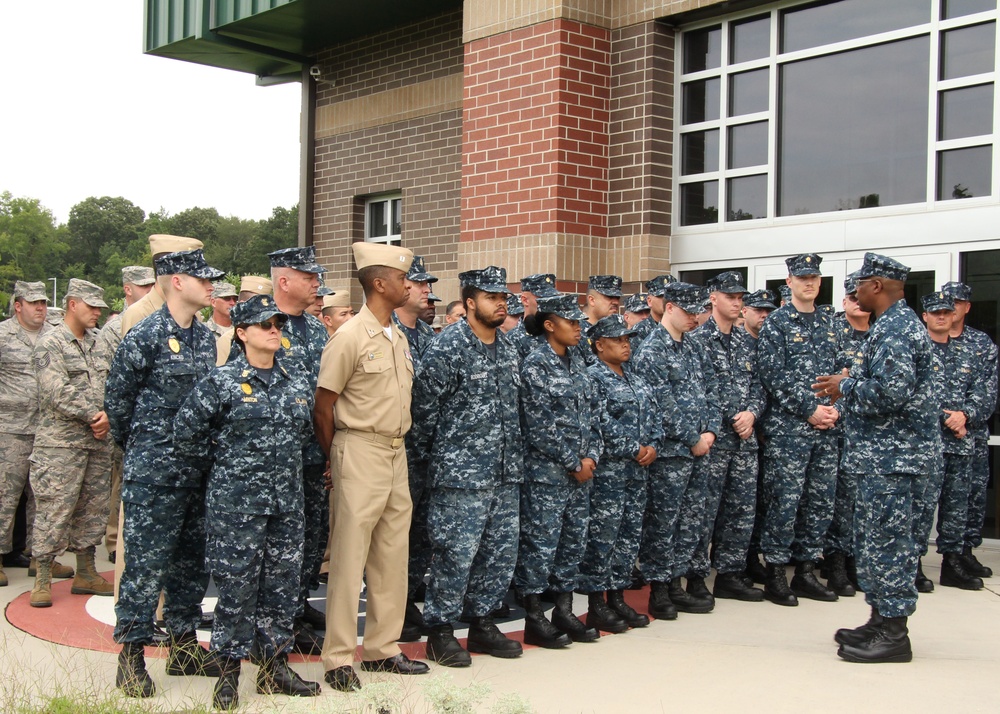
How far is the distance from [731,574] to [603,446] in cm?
170

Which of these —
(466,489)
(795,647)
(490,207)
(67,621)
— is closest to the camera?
(466,489)

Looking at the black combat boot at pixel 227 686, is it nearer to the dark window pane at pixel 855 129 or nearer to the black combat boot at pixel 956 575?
the black combat boot at pixel 956 575

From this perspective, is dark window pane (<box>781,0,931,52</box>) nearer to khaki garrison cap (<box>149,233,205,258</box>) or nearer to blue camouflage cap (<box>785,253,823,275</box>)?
blue camouflage cap (<box>785,253,823,275</box>)

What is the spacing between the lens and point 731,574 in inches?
279

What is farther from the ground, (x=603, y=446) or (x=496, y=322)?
(x=496, y=322)

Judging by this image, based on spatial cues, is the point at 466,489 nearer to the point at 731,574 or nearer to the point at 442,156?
the point at 731,574

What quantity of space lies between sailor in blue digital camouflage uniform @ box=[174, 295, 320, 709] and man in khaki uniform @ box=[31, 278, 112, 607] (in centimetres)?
260

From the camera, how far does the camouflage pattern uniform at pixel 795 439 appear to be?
6.95 meters

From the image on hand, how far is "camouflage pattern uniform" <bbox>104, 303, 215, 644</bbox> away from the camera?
193 inches

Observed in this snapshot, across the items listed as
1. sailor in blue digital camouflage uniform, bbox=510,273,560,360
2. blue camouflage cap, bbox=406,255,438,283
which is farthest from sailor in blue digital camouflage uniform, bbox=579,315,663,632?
blue camouflage cap, bbox=406,255,438,283

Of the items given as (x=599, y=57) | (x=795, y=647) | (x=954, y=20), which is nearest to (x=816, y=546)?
(x=795, y=647)

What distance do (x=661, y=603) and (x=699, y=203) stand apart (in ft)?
15.9

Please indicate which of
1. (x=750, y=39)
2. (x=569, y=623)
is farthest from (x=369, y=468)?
(x=750, y=39)

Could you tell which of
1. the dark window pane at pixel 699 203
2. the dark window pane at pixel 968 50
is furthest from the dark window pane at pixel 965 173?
the dark window pane at pixel 699 203
